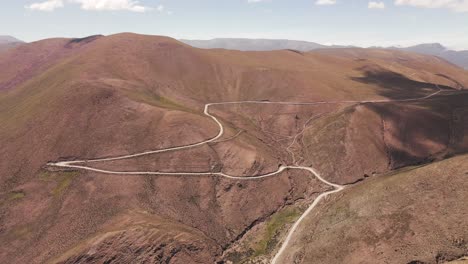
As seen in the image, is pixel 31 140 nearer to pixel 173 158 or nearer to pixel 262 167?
pixel 173 158

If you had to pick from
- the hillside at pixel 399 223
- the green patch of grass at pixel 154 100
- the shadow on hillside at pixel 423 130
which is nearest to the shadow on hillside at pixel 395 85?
the shadow on hillside at pixel 423 130

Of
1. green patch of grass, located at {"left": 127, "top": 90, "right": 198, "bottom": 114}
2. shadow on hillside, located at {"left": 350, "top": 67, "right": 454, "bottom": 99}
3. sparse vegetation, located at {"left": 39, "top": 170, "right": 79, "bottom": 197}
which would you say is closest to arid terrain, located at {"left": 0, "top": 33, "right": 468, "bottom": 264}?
sparse vegetation, located at {"left": 39, "top": 170, "right": 79, "bottom": 197}

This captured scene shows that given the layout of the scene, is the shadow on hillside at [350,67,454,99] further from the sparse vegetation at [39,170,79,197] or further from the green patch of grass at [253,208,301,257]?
the sparse vegetation at [39,170,79,197]

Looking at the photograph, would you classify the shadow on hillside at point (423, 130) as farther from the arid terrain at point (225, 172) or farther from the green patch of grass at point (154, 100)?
the green patch of grass at point (154, 100)

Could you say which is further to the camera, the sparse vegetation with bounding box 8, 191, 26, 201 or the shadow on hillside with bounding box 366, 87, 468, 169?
the shadow on hillside with bounding box 366, 87, 468, 169

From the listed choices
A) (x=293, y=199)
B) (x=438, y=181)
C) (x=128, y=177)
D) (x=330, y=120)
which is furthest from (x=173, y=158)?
(x=438, y=181)

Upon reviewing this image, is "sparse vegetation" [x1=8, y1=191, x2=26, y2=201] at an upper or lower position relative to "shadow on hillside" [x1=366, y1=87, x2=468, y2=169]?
lower

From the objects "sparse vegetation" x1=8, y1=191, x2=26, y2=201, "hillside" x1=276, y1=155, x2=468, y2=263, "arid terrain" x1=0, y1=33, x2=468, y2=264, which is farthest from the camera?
"sparse vegetation" x1=8, y1=191, x2=26, y2=201
